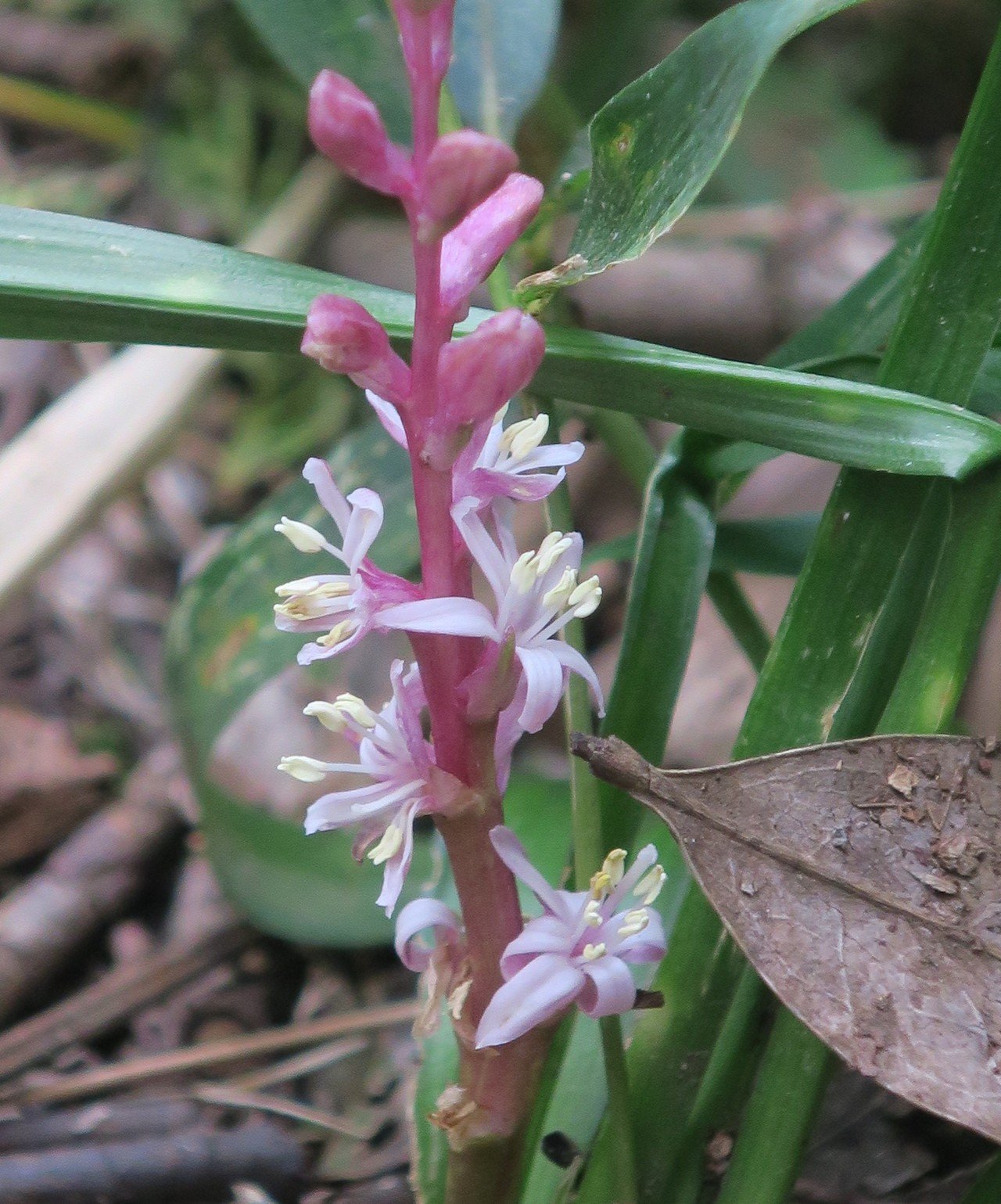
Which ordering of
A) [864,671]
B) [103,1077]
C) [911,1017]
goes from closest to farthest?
[911,1017]
[864,671]
[103,1077]

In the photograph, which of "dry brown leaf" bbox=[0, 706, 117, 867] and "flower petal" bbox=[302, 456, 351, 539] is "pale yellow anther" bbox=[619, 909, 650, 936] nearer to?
"flower petal" bbox=[302, 456, 351, 539]

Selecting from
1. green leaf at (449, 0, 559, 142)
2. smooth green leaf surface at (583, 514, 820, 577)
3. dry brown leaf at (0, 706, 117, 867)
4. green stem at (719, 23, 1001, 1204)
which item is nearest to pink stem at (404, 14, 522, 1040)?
green stem at (719, 23, 1001, 1204)

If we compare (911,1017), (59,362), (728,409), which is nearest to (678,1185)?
(911,1017)

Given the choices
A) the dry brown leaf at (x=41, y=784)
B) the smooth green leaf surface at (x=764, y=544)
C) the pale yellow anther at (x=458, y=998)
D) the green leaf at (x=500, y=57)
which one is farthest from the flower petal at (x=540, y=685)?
the dry brown leaf at (x=41, y=784)

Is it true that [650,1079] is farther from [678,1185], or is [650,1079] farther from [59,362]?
[59,362]

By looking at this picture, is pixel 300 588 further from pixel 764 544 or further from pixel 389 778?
pixel 764 544

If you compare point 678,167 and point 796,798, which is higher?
point 678,167
